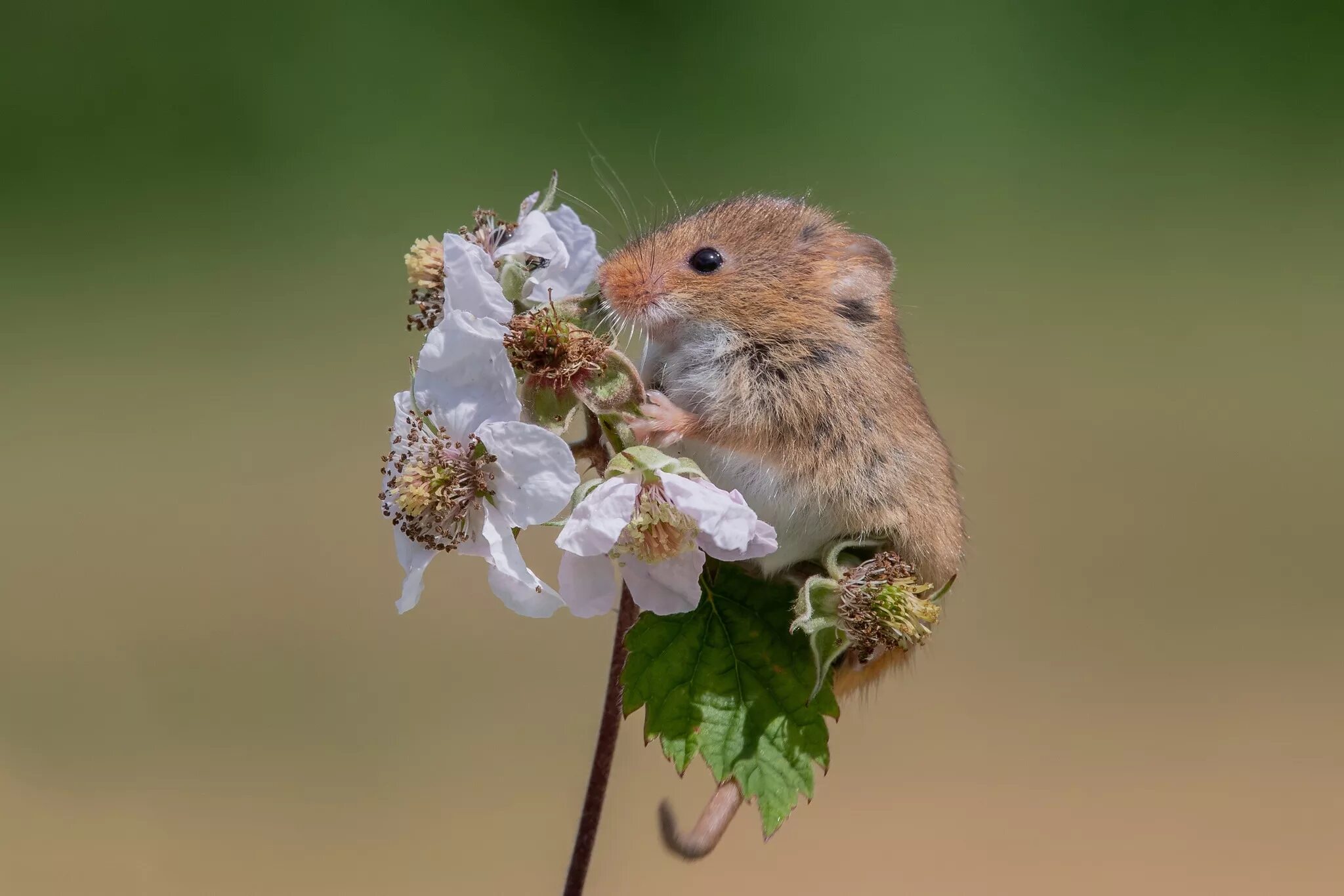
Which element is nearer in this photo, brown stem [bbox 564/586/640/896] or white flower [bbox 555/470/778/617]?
white flower [bbox 555/470/778/617]

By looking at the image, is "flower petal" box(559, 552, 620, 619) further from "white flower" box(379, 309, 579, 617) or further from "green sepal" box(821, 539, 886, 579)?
"green sepal" box(821, 539, 886, 579)

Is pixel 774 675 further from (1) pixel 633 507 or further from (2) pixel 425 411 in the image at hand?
(2) pixel 425 411

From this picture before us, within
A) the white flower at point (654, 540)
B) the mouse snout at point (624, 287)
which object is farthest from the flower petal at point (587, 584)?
the mouse snout at point (624, 287)

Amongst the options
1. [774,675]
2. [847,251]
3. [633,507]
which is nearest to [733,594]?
[774,675]

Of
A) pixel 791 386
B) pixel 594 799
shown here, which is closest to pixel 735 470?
pixel 791 386

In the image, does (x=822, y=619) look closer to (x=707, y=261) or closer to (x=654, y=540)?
(x=654, y=540)

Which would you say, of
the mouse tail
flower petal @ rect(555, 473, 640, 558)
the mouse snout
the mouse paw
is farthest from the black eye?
the mouse tail

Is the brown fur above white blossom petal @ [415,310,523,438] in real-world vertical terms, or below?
above
